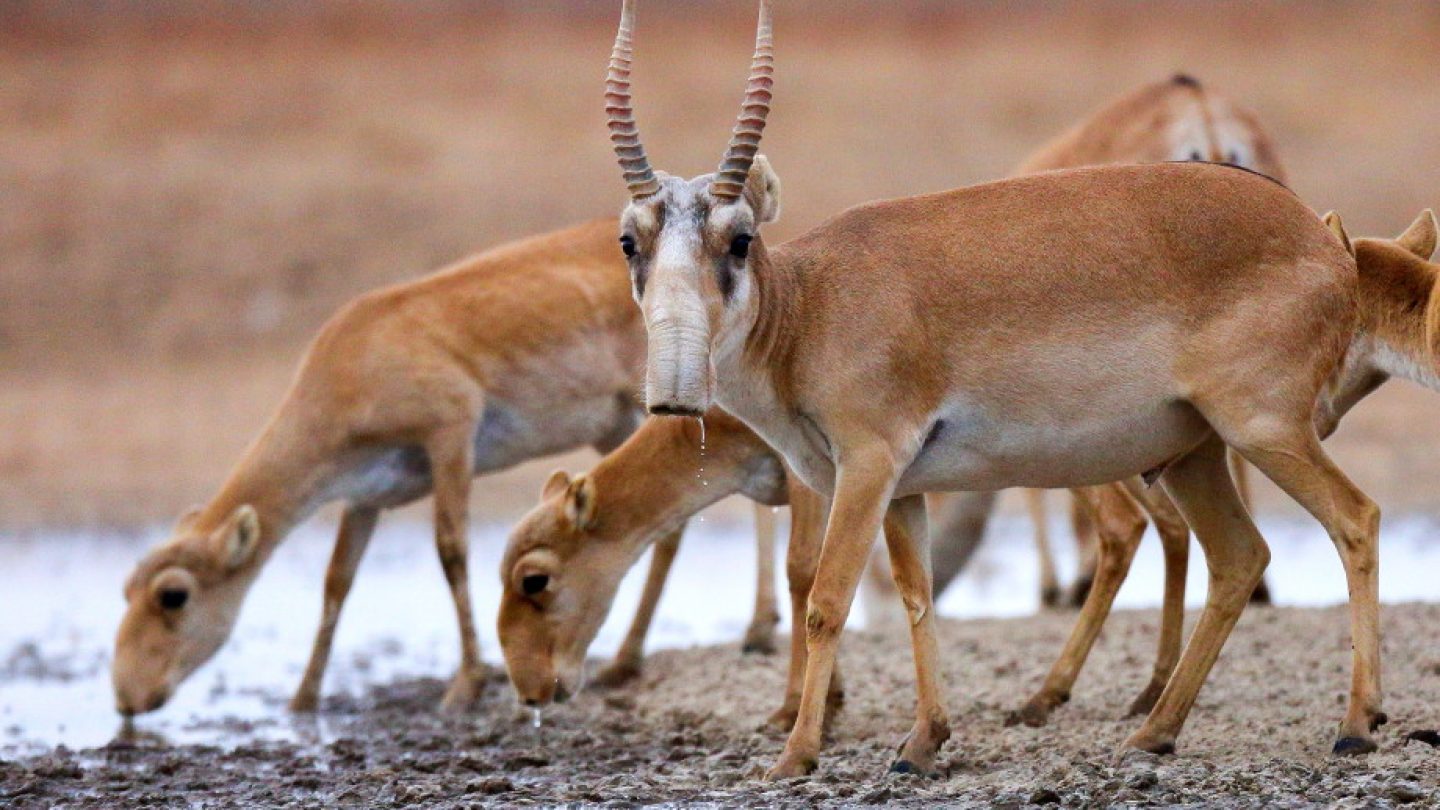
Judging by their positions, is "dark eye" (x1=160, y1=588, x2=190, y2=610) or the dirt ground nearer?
the dirt ground

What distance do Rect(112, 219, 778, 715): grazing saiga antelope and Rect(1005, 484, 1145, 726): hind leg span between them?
2.95m

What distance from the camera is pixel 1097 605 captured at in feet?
30.6

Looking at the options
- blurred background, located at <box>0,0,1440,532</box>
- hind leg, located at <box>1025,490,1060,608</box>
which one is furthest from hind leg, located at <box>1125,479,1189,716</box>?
blurred background, located at <box>0,0,1440,532</box>

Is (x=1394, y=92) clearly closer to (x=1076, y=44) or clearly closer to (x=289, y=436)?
(x=1076, y=44)

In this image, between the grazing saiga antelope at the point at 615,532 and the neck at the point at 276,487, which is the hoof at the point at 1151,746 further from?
the neck at the point at 276,487

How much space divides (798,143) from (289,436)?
57.5 feet

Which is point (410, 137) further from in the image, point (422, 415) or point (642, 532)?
point (642, 532)

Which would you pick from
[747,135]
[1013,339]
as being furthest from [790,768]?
[747,135]

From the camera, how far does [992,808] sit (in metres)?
7.02

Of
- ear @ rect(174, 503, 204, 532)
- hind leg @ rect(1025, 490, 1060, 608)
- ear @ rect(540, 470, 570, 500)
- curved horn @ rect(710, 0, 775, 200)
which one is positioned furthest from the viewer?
hind leg @ rect(1025, 490, 1060, 608)

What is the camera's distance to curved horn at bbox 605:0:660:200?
7293 millimetres

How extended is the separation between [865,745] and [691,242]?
8.60 feet

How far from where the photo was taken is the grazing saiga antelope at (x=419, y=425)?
11.8 meters

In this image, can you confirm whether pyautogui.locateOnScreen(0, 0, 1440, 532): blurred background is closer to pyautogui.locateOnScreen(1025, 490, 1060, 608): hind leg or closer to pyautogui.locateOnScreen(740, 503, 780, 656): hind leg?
pyautogui.locateOnScreen(1025, 490, 1060, 608): hind leg
